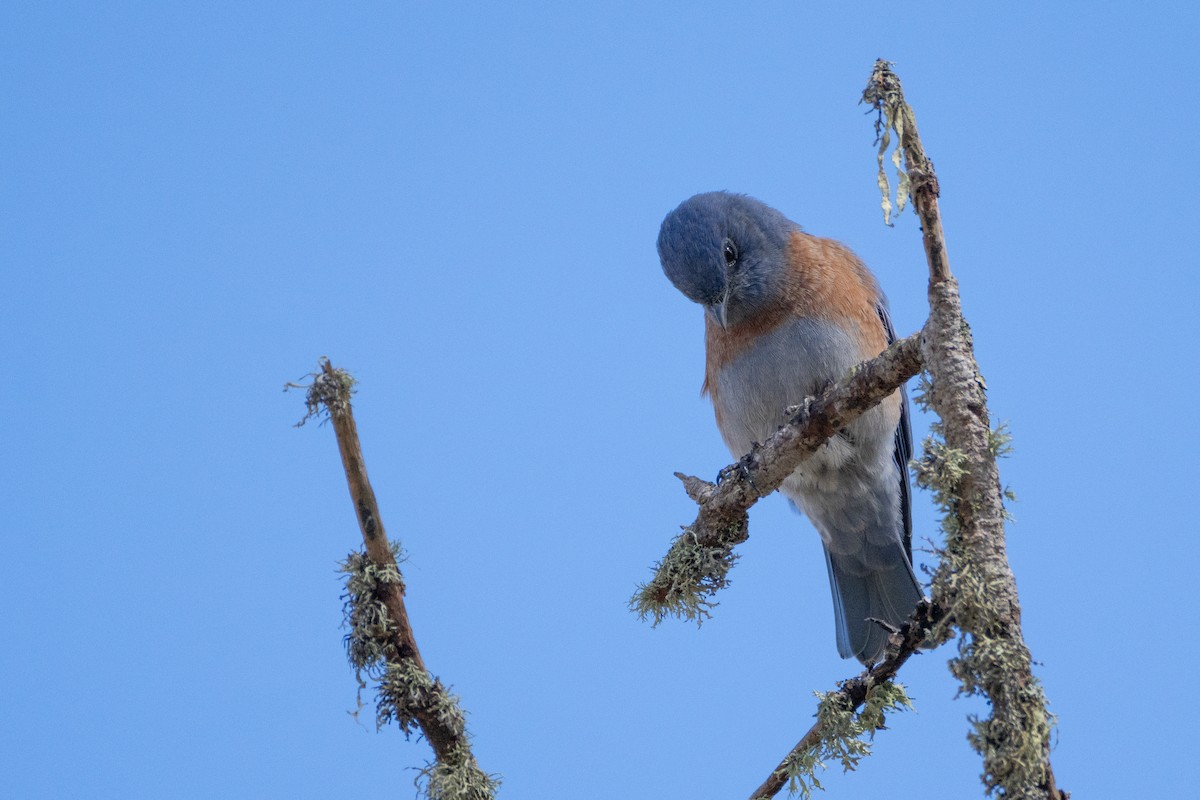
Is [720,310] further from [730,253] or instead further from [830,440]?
[830,440]

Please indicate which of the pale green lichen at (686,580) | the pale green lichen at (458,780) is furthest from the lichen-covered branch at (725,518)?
the pale green lichen at (458,780)

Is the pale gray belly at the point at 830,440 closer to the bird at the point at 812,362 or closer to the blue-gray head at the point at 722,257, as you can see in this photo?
the bird at the point at 812,362

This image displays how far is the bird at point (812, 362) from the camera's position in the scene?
4801mm

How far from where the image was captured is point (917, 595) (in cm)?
521

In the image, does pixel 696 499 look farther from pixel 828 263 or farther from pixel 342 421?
pixel 342 421

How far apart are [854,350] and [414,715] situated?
238cm

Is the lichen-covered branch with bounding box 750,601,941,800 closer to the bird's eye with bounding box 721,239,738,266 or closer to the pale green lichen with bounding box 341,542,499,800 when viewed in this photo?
the pale green lichen with bounding box 341,542,499,800

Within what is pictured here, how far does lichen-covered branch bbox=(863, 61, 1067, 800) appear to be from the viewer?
2715 millimetres

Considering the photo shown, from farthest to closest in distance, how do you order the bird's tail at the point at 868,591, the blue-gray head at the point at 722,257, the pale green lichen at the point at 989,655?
the bird's tail at the point at 868,591
the blue-gray head at the point at 722,257
the pale green lichen at the point at 989,655

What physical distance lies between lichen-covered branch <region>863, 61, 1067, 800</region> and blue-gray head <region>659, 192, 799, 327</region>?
5.05 ft

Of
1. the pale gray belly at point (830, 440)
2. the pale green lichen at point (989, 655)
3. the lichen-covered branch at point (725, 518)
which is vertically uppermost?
the pale gray belly at point (830, 440)

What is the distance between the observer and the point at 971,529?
302 cm

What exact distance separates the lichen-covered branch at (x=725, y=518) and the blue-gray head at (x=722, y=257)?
0.83 metres

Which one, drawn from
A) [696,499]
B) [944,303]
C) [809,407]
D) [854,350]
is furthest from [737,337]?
[944,303]
